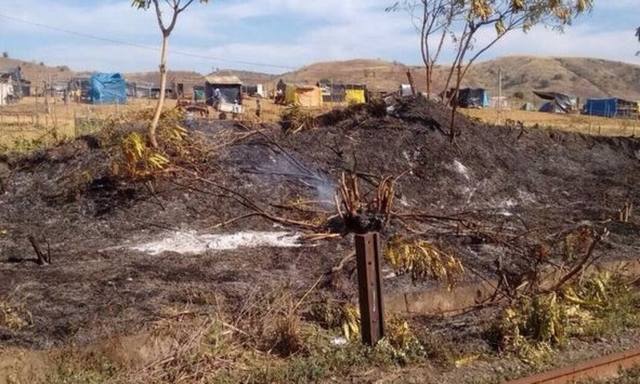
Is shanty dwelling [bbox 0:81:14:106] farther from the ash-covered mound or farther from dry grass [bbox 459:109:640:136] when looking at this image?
the ash-covered mound

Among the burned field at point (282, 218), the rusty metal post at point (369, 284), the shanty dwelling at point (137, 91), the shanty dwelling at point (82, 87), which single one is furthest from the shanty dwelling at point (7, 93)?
the rusty metal post at point (369, 284)

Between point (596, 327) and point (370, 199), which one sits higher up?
point (370, 199)

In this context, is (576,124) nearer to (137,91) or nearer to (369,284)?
(137,91)

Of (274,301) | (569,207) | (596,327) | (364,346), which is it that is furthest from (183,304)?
(569,207)

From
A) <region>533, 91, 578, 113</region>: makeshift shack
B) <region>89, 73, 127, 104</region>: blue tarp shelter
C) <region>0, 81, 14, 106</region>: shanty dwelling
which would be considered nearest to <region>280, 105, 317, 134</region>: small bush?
<region>0, 81, 14, 106</region>: shanty dwelling

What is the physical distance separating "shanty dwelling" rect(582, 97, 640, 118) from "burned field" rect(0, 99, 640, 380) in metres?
44.1

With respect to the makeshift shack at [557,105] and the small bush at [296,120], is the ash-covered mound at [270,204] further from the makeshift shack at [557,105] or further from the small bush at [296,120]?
the makeshift shack at [557,105]

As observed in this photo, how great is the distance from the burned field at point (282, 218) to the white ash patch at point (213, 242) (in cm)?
3

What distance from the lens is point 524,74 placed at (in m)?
129

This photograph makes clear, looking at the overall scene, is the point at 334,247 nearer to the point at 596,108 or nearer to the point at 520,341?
the point at 520,341

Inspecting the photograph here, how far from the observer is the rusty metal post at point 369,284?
6.59m

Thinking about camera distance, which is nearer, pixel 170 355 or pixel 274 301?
pixel 170 355

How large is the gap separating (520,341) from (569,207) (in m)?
6.37

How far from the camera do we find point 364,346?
6648 millimetres
